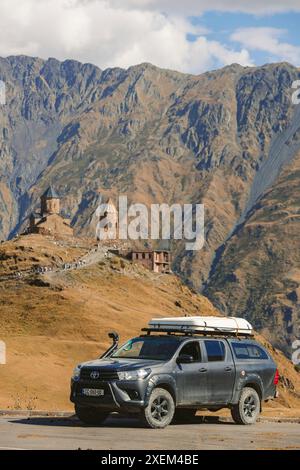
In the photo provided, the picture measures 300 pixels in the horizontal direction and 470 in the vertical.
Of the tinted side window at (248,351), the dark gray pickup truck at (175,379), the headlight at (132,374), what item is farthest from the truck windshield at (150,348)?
the tinted side window at (248,351)

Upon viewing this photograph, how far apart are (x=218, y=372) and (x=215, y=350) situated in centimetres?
53

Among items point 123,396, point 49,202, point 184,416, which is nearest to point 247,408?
point 184,416

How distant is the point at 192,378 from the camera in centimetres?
1883

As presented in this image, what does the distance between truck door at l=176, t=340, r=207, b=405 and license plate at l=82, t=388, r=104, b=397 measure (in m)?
→ 1.66

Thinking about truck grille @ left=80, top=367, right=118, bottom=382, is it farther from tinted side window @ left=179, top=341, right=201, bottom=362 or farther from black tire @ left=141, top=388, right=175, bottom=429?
tinted side window @ left=179, top=341, right=201, bottom=362

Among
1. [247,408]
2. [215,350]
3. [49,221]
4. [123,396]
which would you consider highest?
[49,221]

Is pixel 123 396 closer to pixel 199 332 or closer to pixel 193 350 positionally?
pixel 193 350

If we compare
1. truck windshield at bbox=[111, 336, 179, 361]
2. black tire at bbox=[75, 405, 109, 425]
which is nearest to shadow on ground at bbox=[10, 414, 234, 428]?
black tire at bbox=[75, 405, 109, 425]

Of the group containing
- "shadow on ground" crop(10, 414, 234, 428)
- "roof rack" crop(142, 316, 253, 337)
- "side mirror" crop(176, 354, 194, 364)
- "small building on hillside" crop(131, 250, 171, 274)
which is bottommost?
"shadow on ground" crop(10, 414, 234, 428)

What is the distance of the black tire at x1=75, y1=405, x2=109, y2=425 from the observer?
61.9 feet

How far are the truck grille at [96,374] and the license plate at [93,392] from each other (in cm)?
21
